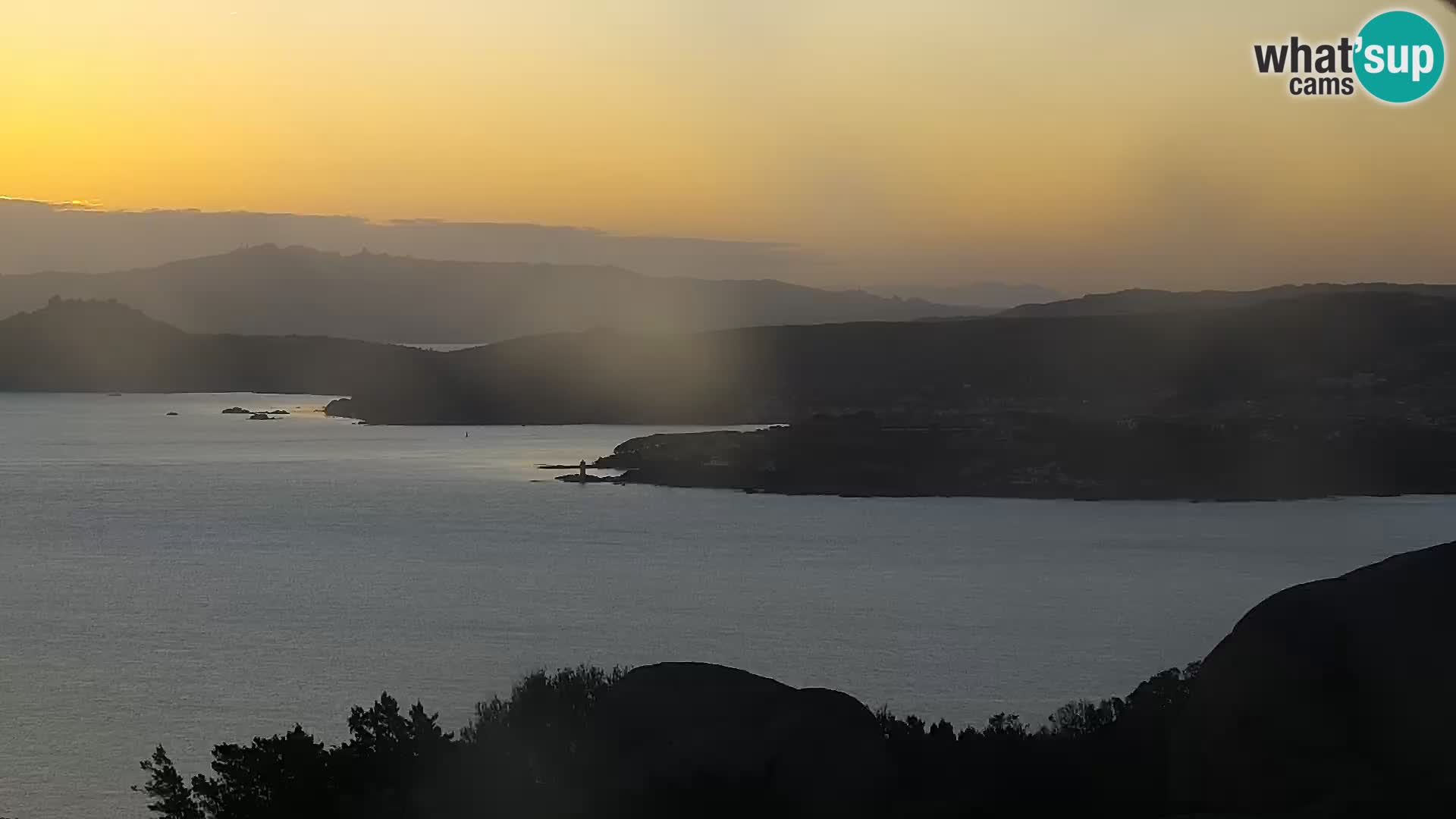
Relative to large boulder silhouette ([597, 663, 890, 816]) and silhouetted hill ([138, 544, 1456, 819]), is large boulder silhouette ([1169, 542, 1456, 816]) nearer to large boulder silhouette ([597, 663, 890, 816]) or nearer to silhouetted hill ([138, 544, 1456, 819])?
silhouetted hill ([138, 544, 1456, 819])

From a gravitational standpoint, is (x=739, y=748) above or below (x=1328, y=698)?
below

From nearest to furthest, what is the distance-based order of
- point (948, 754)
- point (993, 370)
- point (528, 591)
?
1. point (948, 754)
2. point (528, 591)
3. point (993, 370)

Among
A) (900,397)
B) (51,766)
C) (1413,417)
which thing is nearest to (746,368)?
(900,397)

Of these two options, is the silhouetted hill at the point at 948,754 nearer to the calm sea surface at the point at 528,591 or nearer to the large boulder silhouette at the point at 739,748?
the large boulder silhouette at the point at 739,748

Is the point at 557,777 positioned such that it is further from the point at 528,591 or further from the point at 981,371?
the point at 981,371

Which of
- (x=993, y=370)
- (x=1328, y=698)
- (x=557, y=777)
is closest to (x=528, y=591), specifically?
(x=557, y=777)

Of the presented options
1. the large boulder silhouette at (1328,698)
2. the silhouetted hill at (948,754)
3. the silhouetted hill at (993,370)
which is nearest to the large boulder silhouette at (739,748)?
the silhouetted hill at (948,754)
